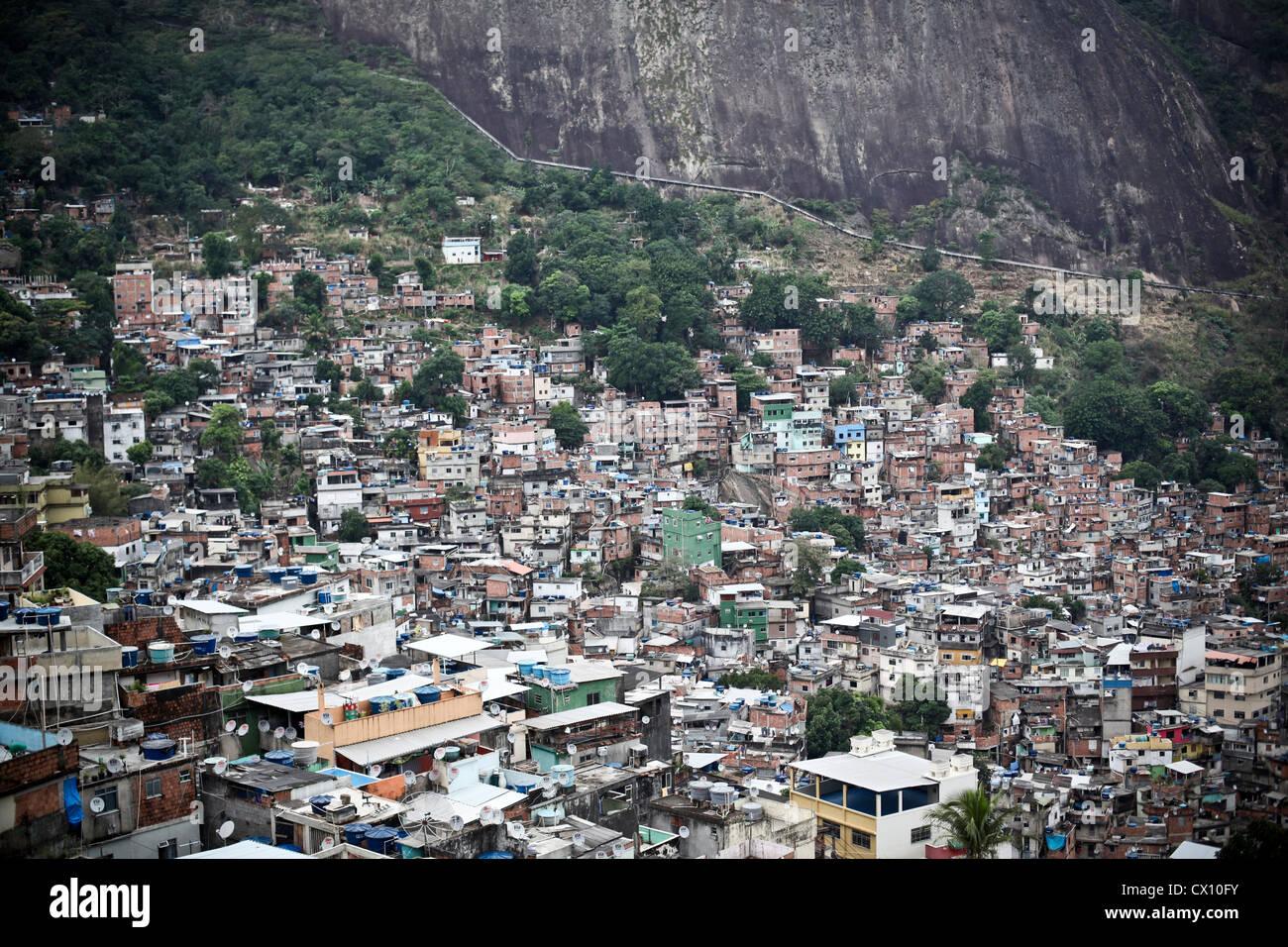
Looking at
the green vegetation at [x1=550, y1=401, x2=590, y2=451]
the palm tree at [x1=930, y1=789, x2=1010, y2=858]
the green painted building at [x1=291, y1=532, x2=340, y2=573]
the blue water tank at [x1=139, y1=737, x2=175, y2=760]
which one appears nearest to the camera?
the palm tree at [x1=930, y1=789, x2=1010, y2=858]

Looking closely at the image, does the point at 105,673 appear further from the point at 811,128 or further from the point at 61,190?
the point at 811,128

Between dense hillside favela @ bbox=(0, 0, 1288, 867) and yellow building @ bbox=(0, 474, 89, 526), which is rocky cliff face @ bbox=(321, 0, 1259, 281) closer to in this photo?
dense hillside favela @ bbox=(0, 0, 1288, 867)

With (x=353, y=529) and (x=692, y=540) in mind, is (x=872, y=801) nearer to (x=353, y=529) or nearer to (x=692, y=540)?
(x=692, y=540)

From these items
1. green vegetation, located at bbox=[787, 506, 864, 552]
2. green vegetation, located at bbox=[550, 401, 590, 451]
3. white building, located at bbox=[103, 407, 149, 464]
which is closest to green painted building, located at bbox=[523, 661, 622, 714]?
green vegetation, located at bbox=[787, 506, 864, 552]

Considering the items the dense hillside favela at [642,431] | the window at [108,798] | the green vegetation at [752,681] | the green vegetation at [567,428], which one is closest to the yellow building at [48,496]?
the dense hillside favela at [642,431]

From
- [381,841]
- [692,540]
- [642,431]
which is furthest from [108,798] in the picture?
[642,431]
